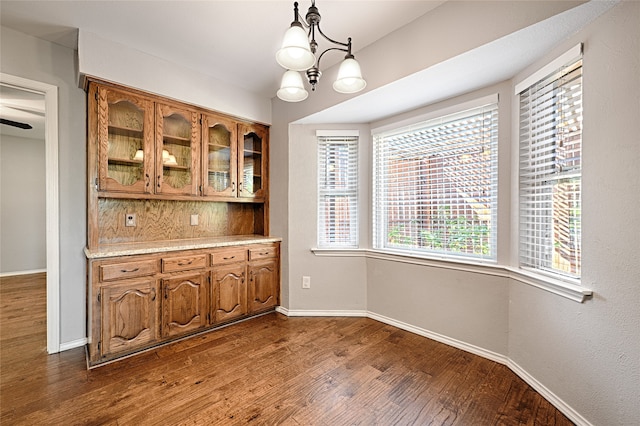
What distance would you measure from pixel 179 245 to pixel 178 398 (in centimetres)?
127

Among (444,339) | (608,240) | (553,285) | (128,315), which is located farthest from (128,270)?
(608,240)

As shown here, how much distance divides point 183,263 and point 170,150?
113 cm

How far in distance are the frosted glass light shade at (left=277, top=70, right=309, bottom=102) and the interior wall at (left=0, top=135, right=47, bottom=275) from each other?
6053 millimetres

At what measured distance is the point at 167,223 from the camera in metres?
3.06

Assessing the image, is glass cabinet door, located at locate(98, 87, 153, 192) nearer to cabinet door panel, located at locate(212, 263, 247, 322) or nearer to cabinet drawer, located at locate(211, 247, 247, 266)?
cabinet drawer, located at locate(211, 247, 247, 266)

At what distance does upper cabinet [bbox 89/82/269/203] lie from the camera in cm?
242

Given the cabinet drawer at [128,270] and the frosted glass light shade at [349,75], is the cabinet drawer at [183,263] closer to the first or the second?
the cabinet drawer at [128,270]

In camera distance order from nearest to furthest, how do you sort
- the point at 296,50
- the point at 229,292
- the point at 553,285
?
the point at 296,50
the point at 553,285
the point at 229,292

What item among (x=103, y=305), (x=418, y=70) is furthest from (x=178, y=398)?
(x=418, y=70)

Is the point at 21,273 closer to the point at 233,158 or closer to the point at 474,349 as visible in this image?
the point at 233,158

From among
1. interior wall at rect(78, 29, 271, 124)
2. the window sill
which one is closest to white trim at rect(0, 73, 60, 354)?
interior wall at rect(78, 29, 271, 124)

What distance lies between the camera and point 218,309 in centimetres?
283

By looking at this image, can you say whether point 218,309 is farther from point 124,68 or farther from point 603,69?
point 603,69

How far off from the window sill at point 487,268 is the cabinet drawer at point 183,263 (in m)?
1.18
